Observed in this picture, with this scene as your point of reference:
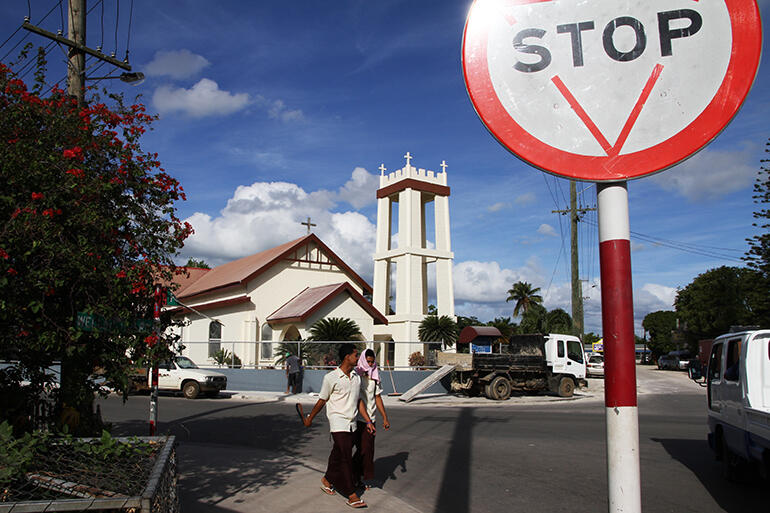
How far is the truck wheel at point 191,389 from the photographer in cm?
2259

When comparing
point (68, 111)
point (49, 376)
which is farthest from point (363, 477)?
point (68, 111)

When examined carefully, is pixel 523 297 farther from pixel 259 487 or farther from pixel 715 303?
A: pixel 259 487

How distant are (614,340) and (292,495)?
6.37 metres

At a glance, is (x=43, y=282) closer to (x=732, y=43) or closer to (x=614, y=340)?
(x=614, y=340)

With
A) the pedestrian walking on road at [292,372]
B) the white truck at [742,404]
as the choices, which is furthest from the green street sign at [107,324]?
the pedestrian walking on road at [292,372]

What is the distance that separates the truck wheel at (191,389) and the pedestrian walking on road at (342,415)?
16.4 m

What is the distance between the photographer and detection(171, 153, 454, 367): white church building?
3081cm

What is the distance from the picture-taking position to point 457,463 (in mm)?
9789

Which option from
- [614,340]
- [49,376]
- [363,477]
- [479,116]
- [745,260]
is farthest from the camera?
[745,260]

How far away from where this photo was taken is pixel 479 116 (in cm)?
205

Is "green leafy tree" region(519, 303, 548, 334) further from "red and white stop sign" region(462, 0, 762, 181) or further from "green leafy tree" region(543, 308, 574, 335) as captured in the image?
"red and white stop sign" region(462, 0, 762, 181)

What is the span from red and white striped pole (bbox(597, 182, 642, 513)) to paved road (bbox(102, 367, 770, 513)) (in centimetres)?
560

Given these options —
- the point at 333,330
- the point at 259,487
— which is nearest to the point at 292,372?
the point at 333,330

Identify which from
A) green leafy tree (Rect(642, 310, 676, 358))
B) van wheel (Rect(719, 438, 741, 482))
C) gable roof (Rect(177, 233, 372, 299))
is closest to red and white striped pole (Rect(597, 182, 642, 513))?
van wheel (Rect(719, 438, 741, 482))
